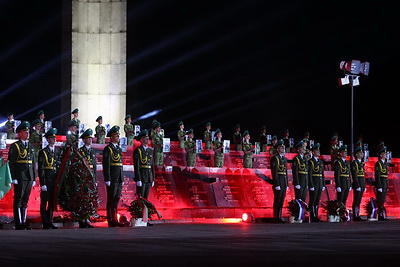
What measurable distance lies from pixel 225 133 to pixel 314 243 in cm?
3078

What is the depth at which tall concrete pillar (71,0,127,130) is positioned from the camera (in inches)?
1148

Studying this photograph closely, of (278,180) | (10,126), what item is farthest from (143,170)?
(10,126)

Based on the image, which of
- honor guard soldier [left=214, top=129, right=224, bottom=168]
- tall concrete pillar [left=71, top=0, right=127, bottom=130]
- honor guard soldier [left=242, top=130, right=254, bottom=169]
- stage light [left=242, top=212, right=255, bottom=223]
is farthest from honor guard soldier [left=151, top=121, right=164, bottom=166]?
stage light [left=242, top=212, right=255, bottom=223]

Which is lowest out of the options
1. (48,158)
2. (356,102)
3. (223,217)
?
(223,217)

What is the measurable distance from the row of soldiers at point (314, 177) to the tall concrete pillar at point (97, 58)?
37.2 feet

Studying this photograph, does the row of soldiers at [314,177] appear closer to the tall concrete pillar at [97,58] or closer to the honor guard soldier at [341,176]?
the honor guard soldier at [341,176]

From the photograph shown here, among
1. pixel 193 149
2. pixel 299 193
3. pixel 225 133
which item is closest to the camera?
pixel 299 193

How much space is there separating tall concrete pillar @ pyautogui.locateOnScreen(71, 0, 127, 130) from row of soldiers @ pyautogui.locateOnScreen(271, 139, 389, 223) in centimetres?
1135

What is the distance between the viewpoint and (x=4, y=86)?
121 ft

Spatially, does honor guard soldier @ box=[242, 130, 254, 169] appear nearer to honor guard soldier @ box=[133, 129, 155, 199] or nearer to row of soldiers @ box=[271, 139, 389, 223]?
row of soldiers @ box=[271, 139, 389, 223]

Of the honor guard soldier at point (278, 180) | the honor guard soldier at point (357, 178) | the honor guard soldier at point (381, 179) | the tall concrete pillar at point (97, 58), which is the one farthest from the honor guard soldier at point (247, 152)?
the honor guard soldier at point (278, 180)

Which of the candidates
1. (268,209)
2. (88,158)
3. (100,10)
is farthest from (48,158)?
(100,10)

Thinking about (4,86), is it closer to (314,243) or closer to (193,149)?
(193,149)

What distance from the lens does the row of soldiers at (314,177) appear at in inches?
720
